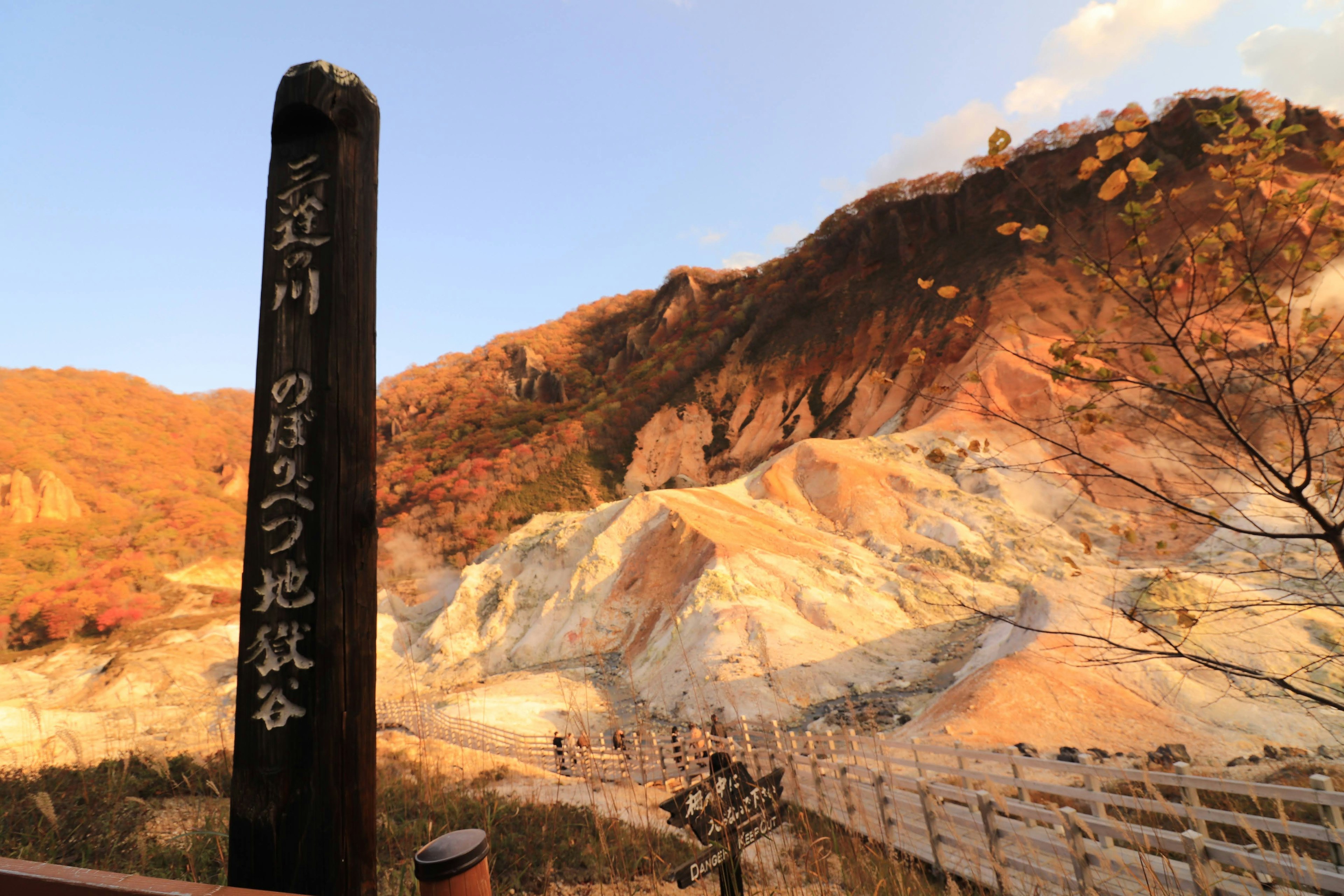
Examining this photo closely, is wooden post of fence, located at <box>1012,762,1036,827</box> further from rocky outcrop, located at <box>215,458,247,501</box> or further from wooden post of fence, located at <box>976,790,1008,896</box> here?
rocky outcrop, located at <box>215,458,247,501</box>

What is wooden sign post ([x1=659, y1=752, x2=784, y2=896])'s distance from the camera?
9.09ft

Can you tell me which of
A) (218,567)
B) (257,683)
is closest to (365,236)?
(257,683)

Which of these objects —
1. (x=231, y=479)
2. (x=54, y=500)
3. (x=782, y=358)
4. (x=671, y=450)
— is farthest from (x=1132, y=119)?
(x=231, y=479)

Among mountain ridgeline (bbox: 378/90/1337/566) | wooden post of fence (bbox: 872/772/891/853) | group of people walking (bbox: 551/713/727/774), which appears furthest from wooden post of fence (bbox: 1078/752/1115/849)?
mountain ridgeline (bbox: 378/90/1337/566)

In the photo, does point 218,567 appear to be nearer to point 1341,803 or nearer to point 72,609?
point 72,609

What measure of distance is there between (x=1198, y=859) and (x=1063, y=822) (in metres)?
0.69

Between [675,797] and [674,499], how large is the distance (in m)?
23.1

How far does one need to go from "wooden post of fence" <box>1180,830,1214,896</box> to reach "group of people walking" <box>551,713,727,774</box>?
2.52 m

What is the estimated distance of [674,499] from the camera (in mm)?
26094

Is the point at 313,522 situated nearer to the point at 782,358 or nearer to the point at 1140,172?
the point at 1140,172

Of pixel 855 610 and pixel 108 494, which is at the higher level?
pixel 108 494

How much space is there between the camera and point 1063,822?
391 centimetres

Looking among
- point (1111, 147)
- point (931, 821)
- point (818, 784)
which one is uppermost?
point (1111, 147)

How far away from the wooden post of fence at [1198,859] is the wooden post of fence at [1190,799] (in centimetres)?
5
